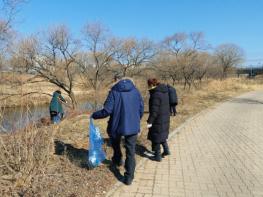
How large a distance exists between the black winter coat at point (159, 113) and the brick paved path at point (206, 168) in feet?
1.93

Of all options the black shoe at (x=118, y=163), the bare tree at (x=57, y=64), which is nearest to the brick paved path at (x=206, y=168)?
the black shoe at (x=118, y=163)

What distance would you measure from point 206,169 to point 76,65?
24.4m

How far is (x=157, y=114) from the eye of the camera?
20.6 feet

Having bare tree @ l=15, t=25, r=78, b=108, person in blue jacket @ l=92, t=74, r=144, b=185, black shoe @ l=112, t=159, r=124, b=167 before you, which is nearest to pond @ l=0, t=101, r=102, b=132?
person in blue jacket @ l=92, t=74, r=144, b=185

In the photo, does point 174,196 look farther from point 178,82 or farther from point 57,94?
point 178,82

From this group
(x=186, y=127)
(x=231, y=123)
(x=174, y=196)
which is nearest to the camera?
(x=174, y=196)

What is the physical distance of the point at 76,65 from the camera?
29.2 metres

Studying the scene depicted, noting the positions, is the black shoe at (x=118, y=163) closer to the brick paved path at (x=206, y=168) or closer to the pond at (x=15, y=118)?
the brick paved path at (x=206, y=168)

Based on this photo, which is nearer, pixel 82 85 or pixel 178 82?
pixel 82 85

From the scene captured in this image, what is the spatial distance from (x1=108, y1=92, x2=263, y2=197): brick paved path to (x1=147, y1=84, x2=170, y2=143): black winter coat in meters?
0.59

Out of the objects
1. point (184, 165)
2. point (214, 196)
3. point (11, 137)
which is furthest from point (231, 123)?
point (11, 137)

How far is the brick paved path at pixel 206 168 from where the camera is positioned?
16.4 ft

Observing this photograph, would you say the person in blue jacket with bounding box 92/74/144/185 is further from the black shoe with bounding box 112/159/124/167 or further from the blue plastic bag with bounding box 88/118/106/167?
the black shoe with bounding box 112/159/124/167

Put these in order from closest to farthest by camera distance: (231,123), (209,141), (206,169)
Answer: (206,169)
(209,141)
(231,123)
